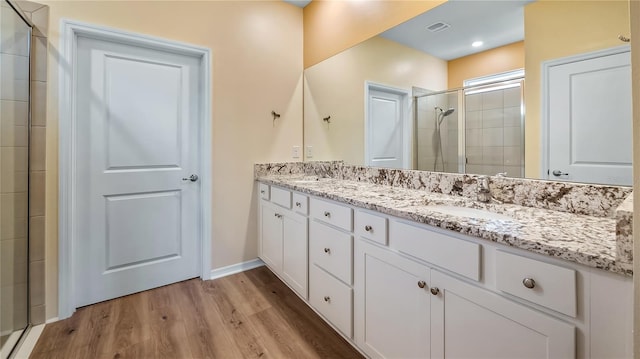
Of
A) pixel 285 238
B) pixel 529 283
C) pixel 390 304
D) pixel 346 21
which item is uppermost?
pixel 346 21

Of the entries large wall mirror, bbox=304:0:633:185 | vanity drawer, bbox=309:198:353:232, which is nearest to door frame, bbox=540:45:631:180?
large wall mirror, bbox=304:0:633:185

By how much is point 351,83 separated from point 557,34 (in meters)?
1.41

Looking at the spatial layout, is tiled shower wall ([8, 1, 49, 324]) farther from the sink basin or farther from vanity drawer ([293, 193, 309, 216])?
the sink basin

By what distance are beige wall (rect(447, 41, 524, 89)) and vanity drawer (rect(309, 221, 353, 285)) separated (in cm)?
107

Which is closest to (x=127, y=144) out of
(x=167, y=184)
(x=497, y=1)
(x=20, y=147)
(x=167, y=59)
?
(x=167, y=184)

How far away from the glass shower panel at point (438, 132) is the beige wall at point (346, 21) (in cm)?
56

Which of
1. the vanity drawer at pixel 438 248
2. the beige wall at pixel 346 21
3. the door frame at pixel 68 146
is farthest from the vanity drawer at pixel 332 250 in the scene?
the door frame at pixel 68 146

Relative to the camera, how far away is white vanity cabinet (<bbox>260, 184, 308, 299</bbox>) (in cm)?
193

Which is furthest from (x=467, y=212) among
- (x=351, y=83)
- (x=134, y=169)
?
(x=134, y=169)

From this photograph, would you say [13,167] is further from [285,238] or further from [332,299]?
[332,299]

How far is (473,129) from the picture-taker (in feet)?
5.17

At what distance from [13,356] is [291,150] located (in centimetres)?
226

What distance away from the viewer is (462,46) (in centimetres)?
160

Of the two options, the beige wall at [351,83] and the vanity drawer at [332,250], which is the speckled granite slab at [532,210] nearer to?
the vanity drawer at [332,250]
